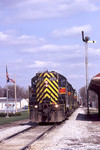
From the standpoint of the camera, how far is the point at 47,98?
1784cm

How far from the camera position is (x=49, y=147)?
366 inches

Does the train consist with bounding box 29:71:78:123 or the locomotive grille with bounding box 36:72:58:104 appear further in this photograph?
the locomotive grille with bounding box 36:72:58:104

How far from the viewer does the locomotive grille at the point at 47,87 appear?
58.5ft

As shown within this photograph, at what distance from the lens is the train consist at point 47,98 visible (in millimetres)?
17469

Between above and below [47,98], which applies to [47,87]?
above

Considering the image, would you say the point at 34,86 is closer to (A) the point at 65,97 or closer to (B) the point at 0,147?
(A) the point at 65,97

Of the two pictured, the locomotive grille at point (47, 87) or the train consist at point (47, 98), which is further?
the locomotive grille at point (47, 87)

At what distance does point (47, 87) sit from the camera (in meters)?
18.0

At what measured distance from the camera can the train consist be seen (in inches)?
688

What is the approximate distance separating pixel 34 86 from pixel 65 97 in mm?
2369

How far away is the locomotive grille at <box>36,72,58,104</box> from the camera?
1784 cm

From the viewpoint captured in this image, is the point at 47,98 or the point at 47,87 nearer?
the point at 47,98

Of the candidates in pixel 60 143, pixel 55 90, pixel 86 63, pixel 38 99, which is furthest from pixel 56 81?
pixel 86 63

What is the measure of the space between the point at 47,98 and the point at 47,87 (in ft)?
2.52
